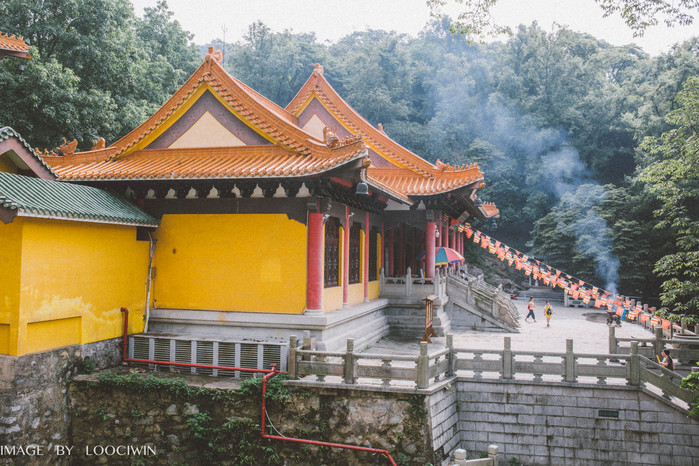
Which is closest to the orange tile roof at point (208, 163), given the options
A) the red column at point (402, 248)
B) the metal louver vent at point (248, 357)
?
the metal louver vent at point (248, 357)

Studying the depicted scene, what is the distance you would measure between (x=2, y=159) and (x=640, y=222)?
37961 mm

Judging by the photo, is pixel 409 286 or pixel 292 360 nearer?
pixel 292 360

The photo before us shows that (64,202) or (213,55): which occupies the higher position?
(213,55)

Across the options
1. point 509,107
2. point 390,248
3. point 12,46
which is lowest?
point 390,248

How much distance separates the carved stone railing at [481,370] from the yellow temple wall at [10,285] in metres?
5.42

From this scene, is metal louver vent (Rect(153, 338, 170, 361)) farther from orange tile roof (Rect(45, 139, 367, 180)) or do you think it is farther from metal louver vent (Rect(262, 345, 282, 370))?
orange tile roof (Rect(45, 139, 367, 180))

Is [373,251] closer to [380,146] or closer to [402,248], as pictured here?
[402,248]

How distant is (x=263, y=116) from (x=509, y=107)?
43.0m

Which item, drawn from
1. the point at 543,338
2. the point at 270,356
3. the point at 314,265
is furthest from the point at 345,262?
the point at 543,338

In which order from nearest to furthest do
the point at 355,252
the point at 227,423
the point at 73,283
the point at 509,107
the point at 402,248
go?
the point at 227,423 → the point at 73,283 → the point at 355,252 → the point at 402,248 → the point at 509,107

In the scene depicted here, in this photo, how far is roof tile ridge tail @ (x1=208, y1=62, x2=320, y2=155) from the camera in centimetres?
1265

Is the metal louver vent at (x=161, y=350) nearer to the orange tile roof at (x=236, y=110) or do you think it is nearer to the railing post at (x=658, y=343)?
the orange tile roof at (x=236, y=110)

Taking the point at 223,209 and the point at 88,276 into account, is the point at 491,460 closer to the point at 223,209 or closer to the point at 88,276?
the point at 223,209

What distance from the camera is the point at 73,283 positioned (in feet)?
36.2
